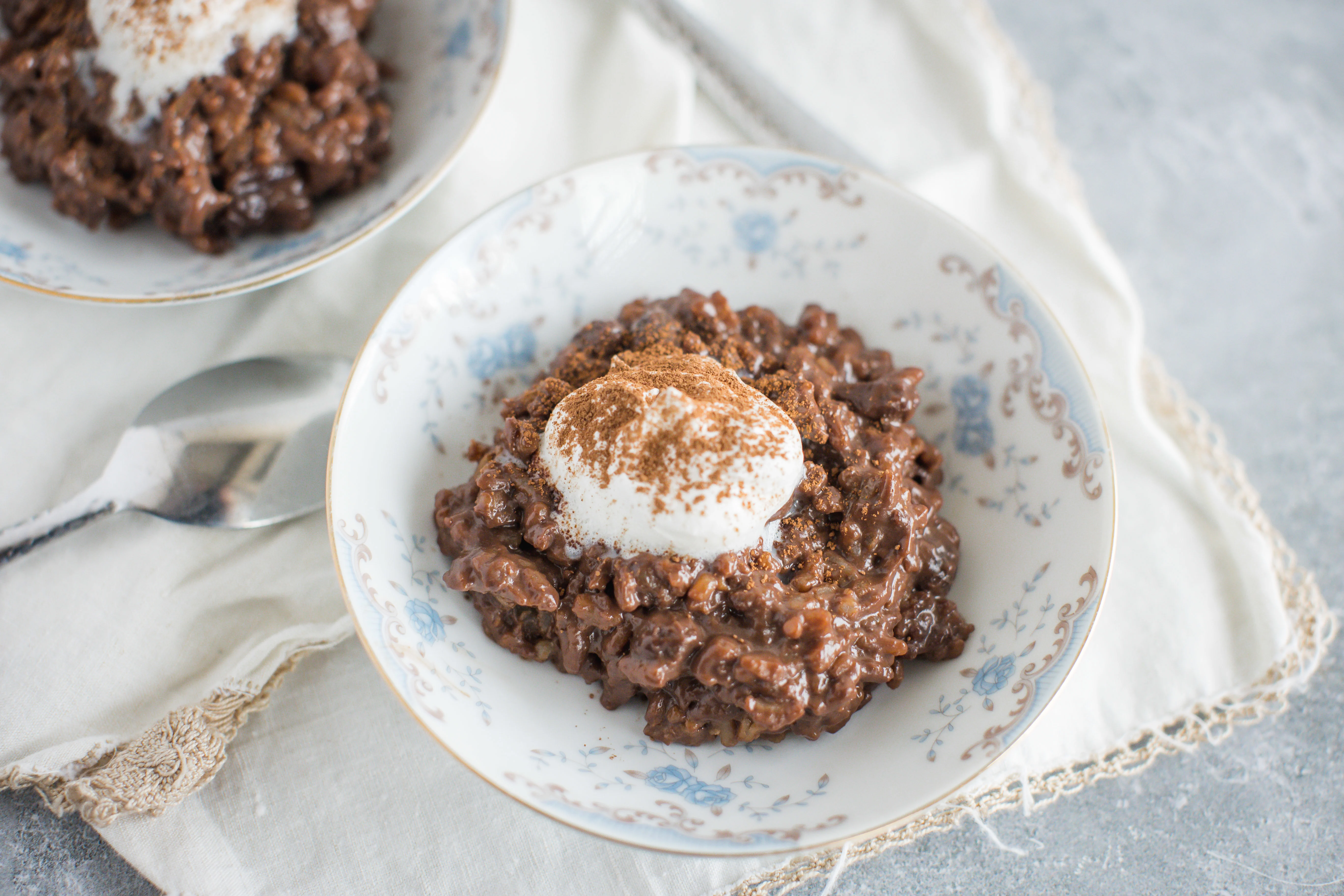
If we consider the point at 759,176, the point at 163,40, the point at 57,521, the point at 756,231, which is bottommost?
the point at 57,521

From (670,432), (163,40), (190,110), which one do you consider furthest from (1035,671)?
(163,40)

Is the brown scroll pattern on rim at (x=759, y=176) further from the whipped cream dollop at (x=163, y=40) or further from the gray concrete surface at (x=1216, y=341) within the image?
the gray concrete surface at (x=1216, y=341)

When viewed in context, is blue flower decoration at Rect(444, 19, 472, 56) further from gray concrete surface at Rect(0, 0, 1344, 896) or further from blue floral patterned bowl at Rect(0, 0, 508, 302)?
gray concrete surface at Rect(0, 0, 1344, 896)

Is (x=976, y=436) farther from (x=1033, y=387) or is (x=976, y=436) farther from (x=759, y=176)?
(x=759, y=176)

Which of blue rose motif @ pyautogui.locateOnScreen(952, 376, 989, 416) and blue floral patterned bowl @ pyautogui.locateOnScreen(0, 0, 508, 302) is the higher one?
blue floral patterned bowl @ pyautogui.locateOnScreen(0, 0, 508, 302)

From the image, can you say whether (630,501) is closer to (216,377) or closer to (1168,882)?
(216,377)

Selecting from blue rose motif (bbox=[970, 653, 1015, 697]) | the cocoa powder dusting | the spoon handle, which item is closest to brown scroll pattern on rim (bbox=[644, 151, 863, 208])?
the cocoa powder dusting

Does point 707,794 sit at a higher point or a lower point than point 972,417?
lower
